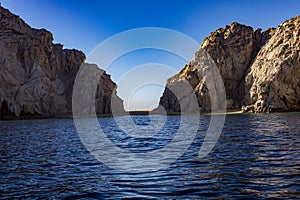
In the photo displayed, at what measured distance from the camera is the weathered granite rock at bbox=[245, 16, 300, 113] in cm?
8912

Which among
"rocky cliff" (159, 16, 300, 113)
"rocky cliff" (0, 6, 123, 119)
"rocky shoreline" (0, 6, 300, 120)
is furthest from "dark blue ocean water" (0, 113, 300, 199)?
"rocky cliff" (0, 6, 123, 119)

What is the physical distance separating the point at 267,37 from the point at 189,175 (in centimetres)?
12080

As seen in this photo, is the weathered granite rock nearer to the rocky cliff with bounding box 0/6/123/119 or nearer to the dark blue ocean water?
the rocky cliff with bounding box 0/6/123/119

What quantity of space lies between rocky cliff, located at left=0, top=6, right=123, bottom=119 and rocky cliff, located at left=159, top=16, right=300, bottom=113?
1986 inches

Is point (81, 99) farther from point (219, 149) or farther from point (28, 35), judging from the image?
point (219, 149)

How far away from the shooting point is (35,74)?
115375 mm

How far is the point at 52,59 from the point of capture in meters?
136

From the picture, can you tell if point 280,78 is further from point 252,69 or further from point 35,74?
point 35,74

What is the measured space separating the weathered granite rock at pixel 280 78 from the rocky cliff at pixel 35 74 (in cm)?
7738

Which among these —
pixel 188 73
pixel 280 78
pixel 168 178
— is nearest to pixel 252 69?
pixel 280 78

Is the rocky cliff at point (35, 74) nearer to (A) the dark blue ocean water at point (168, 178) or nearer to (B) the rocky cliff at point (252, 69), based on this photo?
(B) the rocky cliff at point (252, 69)

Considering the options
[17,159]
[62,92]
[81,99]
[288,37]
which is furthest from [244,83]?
[17,159]

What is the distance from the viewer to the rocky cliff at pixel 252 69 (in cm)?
8950

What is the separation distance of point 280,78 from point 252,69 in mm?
18228
